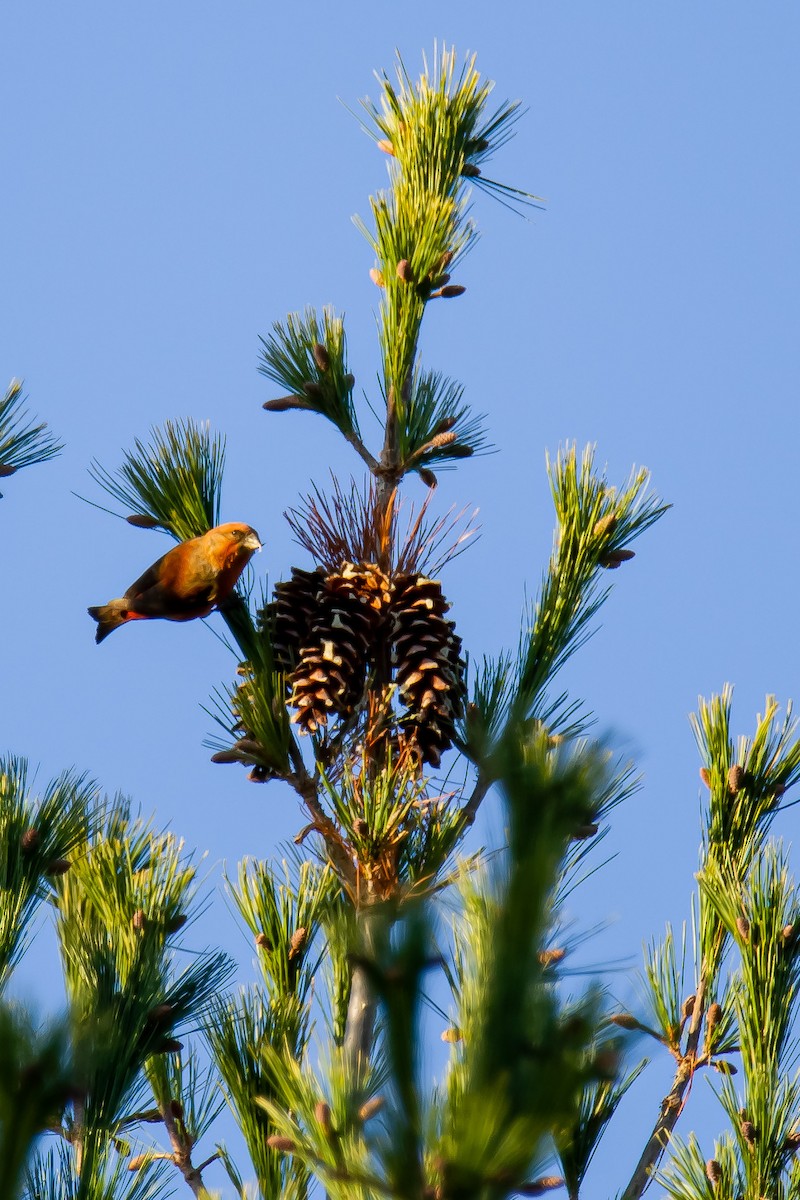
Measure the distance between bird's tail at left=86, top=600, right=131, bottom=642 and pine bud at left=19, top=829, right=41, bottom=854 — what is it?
1185mm

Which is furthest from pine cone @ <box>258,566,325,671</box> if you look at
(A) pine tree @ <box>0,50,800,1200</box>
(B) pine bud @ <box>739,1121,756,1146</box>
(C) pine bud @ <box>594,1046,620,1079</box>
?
(C) pine bud @ <box>594,1046,620,1079</box>

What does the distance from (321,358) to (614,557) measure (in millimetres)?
800

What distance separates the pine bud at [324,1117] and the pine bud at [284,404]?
193 cm

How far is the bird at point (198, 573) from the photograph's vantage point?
3.24 m

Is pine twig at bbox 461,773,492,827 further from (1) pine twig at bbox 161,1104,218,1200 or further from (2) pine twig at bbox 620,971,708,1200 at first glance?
(1) pine twig at bbox 161,1104,218,1200

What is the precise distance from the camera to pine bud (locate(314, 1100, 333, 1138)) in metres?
1.90

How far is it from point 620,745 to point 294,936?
136 centimetres

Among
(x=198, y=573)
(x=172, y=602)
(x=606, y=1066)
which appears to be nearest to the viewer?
(x=606, y=1066)

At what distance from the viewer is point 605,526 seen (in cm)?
333

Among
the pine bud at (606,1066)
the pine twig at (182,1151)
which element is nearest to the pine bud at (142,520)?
the pine twig at (182,1151)

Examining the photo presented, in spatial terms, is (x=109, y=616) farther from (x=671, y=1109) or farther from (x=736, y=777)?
(x=671, y=1109)

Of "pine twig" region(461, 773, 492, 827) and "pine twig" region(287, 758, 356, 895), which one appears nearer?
"pine twig" region(287, 758, 356, 895)

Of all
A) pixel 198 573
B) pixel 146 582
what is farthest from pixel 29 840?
pixel 146 582

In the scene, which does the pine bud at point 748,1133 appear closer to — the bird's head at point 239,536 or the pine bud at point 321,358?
the bird's head at point 239,536
